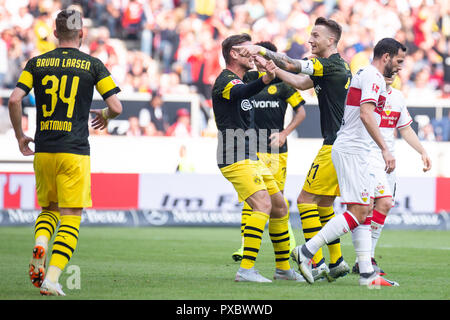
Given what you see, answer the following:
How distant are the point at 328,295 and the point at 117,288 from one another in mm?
1910

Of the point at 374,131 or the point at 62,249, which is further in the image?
the point at 374,131

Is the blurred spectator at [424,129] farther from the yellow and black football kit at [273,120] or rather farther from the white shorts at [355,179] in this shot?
the white shorts at [355,179]

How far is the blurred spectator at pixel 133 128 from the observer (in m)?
18.9

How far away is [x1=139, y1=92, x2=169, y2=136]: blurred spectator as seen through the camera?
19016 millimetres

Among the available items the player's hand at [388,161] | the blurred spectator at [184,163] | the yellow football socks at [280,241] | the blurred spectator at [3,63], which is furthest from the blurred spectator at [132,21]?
the player's hand at [388,161]

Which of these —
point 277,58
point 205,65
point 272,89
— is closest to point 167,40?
point 205,65

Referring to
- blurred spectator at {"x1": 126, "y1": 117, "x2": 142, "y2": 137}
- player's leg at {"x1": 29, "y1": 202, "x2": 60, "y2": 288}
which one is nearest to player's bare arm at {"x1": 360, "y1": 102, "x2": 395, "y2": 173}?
player's leg at {"x1": 29, "y1": 202, "x2": 60, "y2": 288}

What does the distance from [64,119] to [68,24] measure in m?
0.83

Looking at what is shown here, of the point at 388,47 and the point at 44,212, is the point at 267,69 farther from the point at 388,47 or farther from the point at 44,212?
the point at 44,212

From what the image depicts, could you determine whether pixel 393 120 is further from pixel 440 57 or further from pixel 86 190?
pixel 440 57

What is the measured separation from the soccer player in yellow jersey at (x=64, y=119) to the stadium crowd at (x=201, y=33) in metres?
12.3

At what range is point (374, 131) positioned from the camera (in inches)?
308

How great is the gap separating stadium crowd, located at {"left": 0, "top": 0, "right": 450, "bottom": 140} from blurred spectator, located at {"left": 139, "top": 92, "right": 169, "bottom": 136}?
116 centimetres

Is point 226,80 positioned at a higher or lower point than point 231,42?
lower
